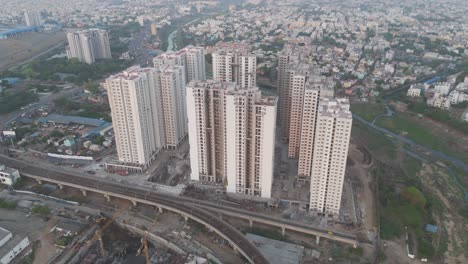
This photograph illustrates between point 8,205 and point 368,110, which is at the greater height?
point 8,205

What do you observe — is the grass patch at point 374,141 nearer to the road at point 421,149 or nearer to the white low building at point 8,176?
the road at point 421,149

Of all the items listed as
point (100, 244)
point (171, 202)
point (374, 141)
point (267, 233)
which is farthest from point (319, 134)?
point (374, 141)

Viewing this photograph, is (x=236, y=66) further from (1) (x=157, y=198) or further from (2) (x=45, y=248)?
(2) (x=45, y=248)

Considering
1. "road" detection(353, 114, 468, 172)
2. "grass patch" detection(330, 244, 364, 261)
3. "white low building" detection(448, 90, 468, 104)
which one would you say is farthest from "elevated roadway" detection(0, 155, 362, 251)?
"white low building" detection(448, 90, 468, 104)

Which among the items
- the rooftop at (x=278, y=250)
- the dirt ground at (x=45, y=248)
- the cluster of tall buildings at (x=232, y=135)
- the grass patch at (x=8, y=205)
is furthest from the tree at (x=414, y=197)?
the grass patch at (x=8, y=205)

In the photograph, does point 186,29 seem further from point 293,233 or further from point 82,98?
point 293,233

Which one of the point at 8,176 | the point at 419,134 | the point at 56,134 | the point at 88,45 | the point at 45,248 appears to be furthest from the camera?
the point at 88,45
